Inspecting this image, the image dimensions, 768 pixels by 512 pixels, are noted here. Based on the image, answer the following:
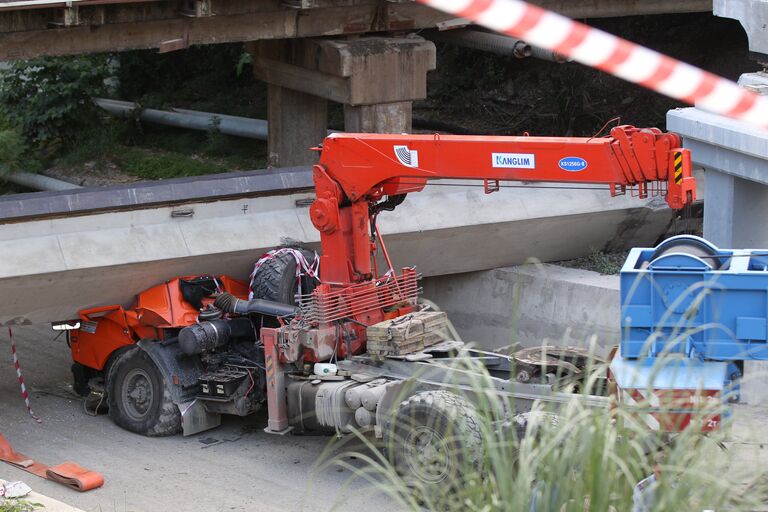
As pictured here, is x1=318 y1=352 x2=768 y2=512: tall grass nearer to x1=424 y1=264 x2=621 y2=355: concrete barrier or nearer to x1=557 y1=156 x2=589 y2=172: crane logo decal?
x1=557 y1=156 x2=589 y2=172: crane logo decal

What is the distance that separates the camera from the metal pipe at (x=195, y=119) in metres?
22.3

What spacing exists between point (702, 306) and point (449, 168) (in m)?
3.35

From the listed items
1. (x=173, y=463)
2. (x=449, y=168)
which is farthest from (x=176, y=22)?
(x=173, y=463)


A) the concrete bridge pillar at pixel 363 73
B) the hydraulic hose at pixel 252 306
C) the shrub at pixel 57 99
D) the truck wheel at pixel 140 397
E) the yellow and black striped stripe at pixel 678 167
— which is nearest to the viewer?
the yellow and black striped stripe at pixel 678 167

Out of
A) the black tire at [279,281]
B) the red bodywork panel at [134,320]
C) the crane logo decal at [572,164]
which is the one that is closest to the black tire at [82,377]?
the red bodywork panel at [134,320]

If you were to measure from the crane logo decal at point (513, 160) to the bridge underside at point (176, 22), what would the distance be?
6.48 m

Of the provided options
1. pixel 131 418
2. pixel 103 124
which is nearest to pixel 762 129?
pixel 131 418

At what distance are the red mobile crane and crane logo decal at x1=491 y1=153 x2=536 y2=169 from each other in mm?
11

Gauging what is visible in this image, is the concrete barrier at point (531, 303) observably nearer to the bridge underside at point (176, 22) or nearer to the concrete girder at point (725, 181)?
the concrete girder at point (725, 181)

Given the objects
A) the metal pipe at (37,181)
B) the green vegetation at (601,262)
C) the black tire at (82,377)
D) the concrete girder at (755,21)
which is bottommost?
the black tire at (82,377)

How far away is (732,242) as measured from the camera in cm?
1252

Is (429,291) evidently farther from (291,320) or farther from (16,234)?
(16,234)

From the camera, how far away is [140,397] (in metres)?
12.5

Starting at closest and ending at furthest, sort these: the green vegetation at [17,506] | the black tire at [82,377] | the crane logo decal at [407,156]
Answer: the green vegetation at [17,506]
the crane logo decal at [407,156]
the black tire at [82,377]
